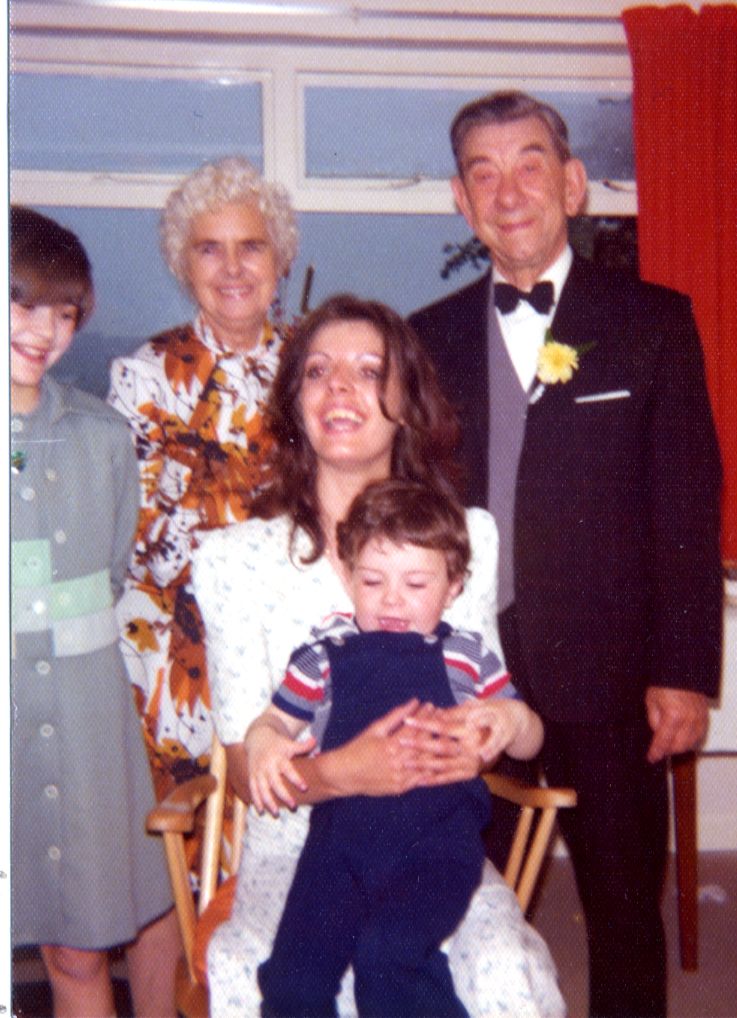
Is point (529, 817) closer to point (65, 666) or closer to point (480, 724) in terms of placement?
point (480, 724)

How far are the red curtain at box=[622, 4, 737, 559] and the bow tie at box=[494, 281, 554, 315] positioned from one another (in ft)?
2.76

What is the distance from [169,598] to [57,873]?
755 mm

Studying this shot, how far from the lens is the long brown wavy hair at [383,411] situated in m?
2.13

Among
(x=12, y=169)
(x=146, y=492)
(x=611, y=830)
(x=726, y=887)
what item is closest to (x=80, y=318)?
(x=12, y=169)

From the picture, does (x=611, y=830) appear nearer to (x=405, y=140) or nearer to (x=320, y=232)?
(x=320, y=232)

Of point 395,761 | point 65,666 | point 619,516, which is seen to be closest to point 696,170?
point 619,516

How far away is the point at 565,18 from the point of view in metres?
2.48

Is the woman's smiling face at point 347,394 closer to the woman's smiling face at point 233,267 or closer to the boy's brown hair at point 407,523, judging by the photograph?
the boy's brown hair at point 407,523

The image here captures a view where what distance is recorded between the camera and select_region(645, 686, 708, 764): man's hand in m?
2.29

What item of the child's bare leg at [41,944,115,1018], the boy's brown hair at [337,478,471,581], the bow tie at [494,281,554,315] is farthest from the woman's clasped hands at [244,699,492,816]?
the bow tie at [494,281,554,315]

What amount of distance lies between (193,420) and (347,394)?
70 centimetres

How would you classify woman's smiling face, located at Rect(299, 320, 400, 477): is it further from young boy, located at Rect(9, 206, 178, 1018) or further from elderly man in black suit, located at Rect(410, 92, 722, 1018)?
young boy, located at Rect(9, 206, 178, 1018)

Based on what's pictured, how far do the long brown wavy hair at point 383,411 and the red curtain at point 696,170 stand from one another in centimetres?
123

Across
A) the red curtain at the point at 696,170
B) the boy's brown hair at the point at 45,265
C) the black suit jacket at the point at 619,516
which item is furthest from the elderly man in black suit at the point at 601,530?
the boy's brown hair at the point at 45,265
